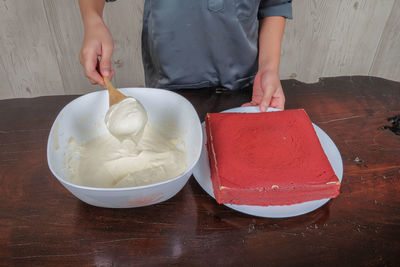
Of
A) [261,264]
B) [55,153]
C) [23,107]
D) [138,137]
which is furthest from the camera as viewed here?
[23,107]

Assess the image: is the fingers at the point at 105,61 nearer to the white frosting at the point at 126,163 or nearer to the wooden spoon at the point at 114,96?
the wooden spoon at the point at 114,96

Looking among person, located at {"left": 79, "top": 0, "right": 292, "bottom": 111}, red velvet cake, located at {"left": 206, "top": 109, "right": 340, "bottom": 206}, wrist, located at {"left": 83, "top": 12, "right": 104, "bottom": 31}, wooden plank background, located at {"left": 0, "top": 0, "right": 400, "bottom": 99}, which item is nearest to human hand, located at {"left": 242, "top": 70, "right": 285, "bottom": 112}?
person, located at {"left": 79, "top": 0, "right": 292, "bottom": 111}

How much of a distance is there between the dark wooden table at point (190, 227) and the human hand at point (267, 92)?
259 mm

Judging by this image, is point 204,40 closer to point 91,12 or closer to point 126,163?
point 91,12

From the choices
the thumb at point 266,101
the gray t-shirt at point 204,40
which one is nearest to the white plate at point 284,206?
the thumb at point 266,101

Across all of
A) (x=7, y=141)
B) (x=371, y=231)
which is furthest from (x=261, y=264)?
(x=7, y=141)

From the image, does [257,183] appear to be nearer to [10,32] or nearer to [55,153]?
[55,153]

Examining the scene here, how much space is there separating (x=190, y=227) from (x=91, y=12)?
2.47ft

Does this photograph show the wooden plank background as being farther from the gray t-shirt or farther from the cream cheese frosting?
the cream cheese frosting

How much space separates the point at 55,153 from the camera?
755 mm

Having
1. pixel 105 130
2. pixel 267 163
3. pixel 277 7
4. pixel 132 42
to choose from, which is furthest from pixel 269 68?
pixel 132 42

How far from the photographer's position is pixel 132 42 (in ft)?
6.47

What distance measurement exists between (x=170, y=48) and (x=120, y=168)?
0.58 metres

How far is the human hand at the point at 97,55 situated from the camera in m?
0.87
